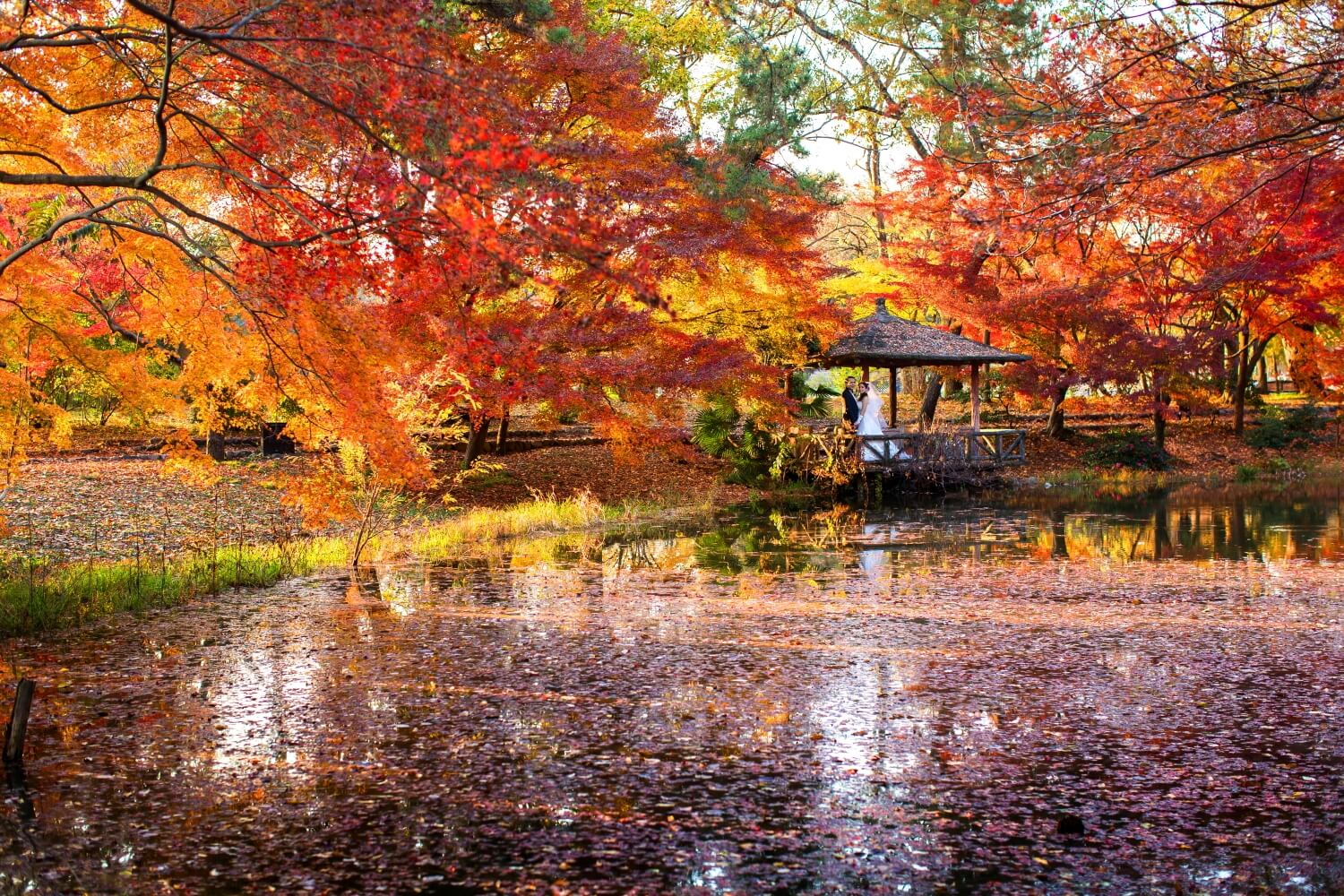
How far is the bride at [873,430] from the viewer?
20.3 metres

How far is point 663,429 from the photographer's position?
16547 millimetres

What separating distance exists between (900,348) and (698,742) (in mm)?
16329

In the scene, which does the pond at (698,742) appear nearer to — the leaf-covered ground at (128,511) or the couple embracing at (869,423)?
the leaf-covered ground at (128,511)

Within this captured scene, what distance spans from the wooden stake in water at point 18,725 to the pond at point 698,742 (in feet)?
0.31

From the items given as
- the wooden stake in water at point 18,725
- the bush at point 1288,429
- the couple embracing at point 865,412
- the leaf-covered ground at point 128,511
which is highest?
the couple embracing at point 865,412

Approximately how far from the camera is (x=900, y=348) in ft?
68.7

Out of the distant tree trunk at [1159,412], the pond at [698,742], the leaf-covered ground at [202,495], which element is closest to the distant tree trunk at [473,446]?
the leaf-covered ground at [202,495]

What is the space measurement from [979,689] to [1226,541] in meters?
8.52

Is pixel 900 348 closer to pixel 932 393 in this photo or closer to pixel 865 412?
pixel 865 412

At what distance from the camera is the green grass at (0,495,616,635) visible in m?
8.45

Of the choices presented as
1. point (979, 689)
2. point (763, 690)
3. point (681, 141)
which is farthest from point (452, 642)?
point (681, 141)

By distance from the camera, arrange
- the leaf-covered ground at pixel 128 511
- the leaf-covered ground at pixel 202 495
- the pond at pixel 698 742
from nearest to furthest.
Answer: the pond at pixel 698 742
the leaf-covered ground at pixel 128 511
the leaf-covered ground at pixel 202 495

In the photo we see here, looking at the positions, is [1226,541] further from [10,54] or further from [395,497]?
[10,54]

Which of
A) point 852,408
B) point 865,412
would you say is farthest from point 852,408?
point 865,412
